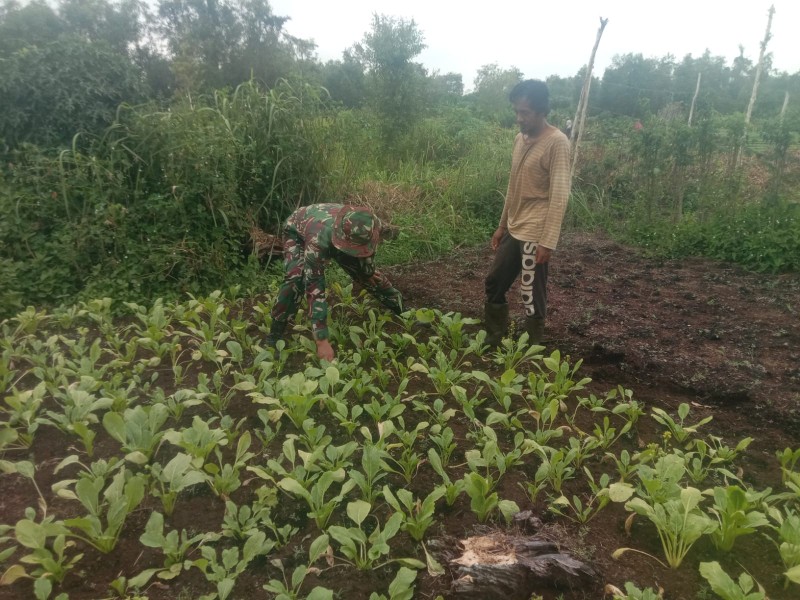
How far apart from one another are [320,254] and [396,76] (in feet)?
36.6

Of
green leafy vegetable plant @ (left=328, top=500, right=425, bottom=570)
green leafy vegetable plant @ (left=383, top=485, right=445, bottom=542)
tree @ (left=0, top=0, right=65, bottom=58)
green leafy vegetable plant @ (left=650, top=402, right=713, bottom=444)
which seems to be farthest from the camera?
tree @ (left=0, top=0, right=65, bottom=58)

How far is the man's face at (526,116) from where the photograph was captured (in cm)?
330

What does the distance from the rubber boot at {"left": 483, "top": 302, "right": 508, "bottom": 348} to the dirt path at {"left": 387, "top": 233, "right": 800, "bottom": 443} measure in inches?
19.1

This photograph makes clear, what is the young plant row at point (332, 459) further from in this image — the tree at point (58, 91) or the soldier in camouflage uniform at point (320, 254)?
the tree at point (58, 91)

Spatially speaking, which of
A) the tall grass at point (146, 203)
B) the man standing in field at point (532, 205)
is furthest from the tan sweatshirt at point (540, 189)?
the tall grass at point (146, 203)

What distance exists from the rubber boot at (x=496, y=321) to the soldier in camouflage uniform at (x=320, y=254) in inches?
36.3

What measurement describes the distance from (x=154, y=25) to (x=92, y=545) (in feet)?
77.4

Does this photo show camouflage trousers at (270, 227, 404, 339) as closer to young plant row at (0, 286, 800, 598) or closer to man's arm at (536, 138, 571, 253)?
young plant row at (0, 286, 800, 598)

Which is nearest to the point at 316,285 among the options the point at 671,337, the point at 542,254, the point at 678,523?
the point at 542,254

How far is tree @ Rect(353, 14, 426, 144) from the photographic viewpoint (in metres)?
12.9

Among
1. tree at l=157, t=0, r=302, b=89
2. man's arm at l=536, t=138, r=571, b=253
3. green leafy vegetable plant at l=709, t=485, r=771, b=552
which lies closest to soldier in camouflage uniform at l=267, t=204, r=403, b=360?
man's arm at l=536, t=138, r=571, b=253

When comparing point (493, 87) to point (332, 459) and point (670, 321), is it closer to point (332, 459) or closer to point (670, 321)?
point (670, 321)

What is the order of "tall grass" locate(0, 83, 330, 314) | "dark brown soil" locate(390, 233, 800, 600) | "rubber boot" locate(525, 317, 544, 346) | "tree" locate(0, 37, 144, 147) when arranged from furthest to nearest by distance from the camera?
1. "tree" locate(0, 37, 144, 147)
2. "tall grass" locate(0, 83, 330, 314)
3. "rubber boot" locate(525, 317, 544, 346)
4. "dark brown soil" locate(390, 233, 800, 600)

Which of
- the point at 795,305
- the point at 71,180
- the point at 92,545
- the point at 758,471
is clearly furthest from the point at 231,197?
the point at 795,305
